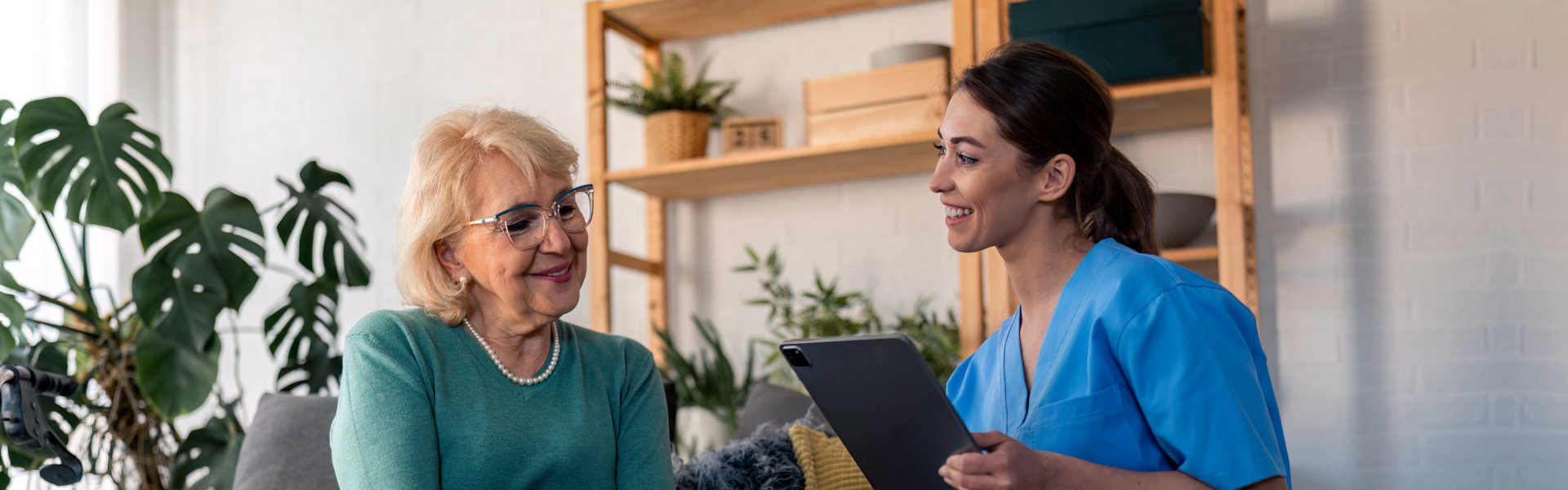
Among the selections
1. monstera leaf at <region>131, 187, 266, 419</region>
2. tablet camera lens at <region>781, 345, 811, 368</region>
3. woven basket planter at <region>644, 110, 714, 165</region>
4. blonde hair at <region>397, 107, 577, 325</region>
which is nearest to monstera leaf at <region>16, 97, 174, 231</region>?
monstera leaf at <region>131, 187, 266, 419</region>

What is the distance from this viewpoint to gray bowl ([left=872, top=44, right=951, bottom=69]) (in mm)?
2842

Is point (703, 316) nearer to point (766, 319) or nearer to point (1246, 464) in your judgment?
point (766, 319)

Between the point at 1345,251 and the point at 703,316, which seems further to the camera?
the point at 703,316

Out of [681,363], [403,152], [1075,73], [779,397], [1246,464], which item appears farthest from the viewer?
[403,152]

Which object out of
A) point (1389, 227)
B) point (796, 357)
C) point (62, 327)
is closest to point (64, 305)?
point (62, 327)

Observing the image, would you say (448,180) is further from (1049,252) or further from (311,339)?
(311,339)

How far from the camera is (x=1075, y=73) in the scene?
1.45 meters

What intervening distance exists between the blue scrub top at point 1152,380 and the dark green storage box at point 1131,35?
1.22 m

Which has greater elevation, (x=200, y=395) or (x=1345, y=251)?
(x=1345, y=251)

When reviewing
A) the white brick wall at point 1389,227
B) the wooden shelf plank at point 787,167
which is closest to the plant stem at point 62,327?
the white brick wall at point 1389,227

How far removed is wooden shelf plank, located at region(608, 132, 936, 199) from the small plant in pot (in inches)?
2.0

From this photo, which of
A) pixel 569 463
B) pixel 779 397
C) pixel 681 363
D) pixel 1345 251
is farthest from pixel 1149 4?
pixel 569 463

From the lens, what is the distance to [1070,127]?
1450 mm

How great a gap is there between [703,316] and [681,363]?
0.34m
